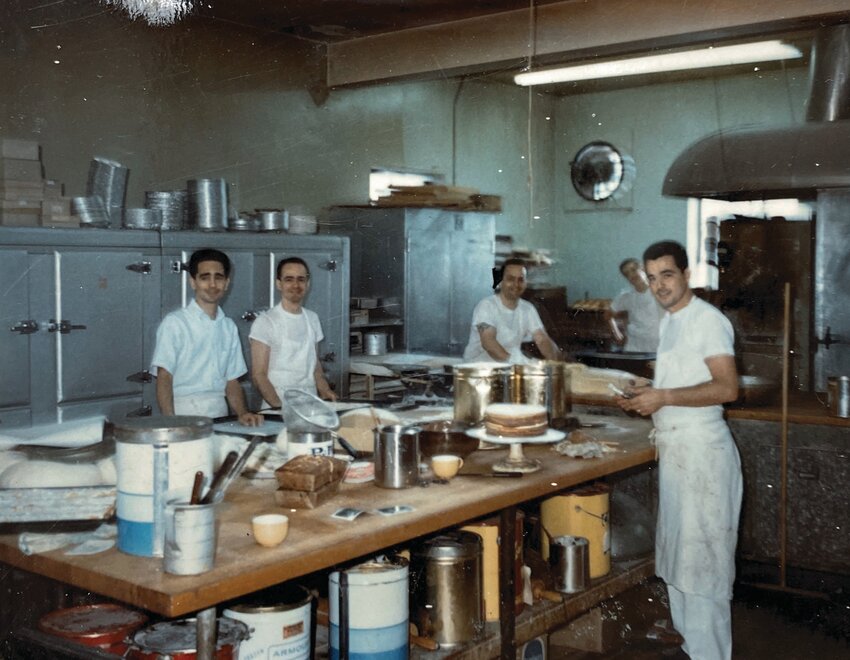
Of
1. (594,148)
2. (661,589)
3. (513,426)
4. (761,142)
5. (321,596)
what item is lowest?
(661,589)

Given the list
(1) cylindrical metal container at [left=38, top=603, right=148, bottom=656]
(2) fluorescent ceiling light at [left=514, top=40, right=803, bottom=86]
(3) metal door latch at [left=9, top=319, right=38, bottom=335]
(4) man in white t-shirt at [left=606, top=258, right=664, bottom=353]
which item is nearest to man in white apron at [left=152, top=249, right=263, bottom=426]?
(3) metal door latch at [left=9, top=319, right=38, bottom=335]

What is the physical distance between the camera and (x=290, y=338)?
15.9ft

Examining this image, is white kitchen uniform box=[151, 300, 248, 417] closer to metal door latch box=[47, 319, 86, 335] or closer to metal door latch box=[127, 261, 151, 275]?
metal door latch box=[47, 319, 86, 335]

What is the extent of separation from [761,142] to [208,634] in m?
5.14

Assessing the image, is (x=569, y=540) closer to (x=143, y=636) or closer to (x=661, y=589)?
(x=661, y=589)

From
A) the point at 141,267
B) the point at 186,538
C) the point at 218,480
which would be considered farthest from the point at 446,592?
the point at 141,267

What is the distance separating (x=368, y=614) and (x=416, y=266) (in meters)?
6.01

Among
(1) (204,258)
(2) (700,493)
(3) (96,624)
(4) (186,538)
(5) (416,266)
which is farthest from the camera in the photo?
(5) (416,266)

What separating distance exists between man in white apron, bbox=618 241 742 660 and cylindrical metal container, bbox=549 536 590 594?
0.45 m

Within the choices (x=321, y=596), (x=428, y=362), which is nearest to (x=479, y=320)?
(x=428, y=362)

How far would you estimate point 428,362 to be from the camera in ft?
24.5

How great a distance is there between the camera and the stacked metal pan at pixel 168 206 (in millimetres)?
6164

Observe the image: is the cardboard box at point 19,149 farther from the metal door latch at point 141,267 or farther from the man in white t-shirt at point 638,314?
the man in white t-shirt at point 638,314

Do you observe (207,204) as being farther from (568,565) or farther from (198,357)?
(568,565)
